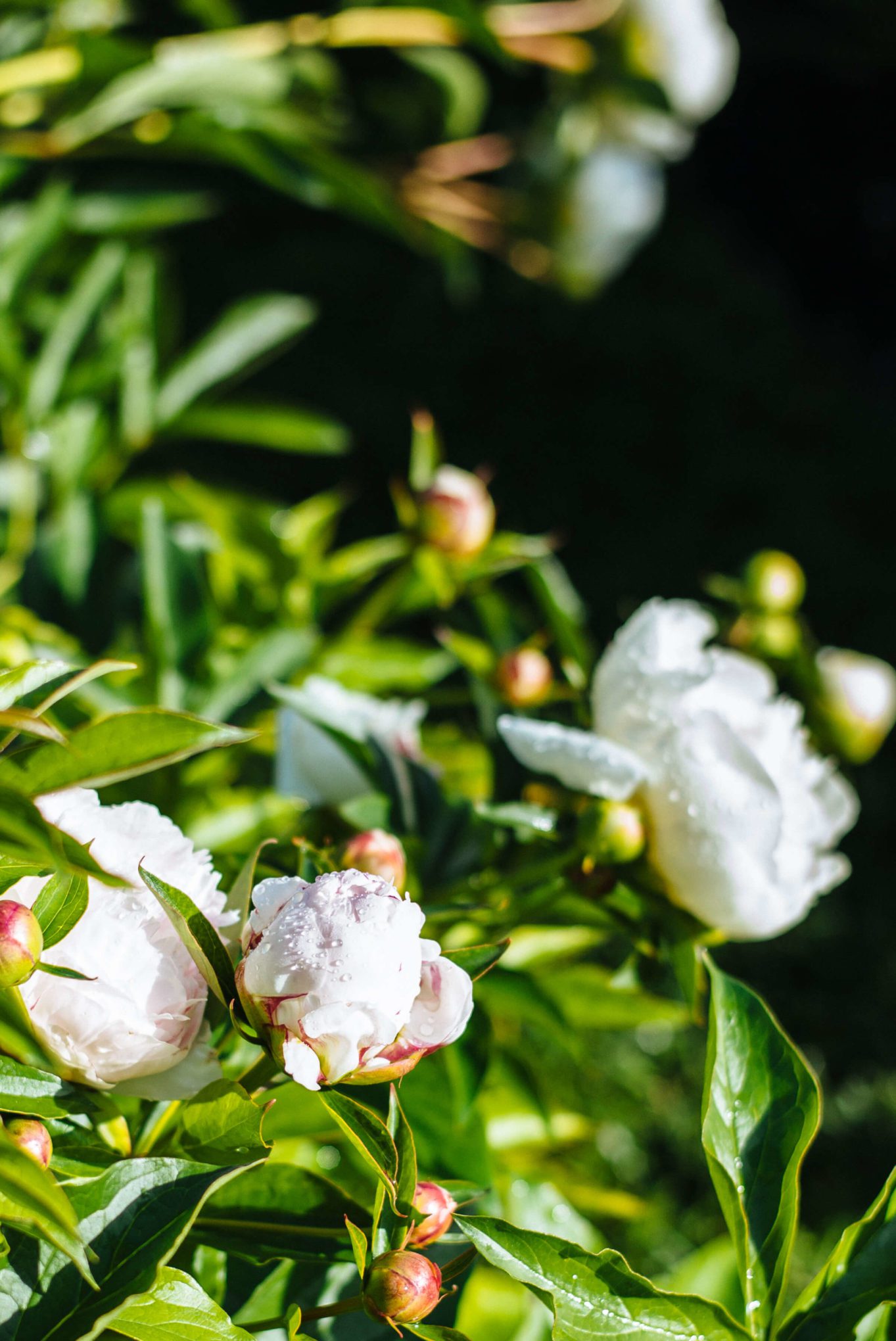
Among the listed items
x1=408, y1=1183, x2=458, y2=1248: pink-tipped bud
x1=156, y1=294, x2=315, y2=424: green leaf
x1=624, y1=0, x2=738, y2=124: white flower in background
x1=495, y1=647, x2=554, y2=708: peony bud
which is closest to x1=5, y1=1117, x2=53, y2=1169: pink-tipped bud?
x1=408, y1=1183, x2=458, y2=1248: pink-tipped bud

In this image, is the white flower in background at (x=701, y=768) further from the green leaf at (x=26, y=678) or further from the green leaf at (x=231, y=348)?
the green leaf at (x=231, y=348)

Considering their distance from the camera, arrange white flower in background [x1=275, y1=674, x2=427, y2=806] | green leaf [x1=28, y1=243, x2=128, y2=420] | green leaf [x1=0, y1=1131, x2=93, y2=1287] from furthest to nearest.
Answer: green leaf [x1=28, y1=243, x2=128, y2=420] → white flower in background [x1=275, y1=674, x2=427, y2=806] → green leaf [x1=0, y1=1131, x2=93, y2=1287]

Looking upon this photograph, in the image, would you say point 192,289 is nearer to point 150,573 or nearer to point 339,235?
point 339,235

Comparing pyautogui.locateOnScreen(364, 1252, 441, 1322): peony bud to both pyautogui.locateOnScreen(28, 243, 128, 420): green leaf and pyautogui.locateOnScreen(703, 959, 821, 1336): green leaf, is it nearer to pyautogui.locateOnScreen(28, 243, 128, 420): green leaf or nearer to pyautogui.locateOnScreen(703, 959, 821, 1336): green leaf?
pyautogui.locateOnScreen(703, 959, 821, 1336): green leaf

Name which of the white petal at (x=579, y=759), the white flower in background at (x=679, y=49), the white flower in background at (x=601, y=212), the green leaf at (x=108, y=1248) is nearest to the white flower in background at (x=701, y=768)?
the white petal at (x=579, y=759)

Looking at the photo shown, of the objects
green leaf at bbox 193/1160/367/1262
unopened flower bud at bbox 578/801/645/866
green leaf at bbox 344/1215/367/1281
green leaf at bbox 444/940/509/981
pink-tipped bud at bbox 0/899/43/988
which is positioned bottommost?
green leaf at bbox 193/1160/367/1262

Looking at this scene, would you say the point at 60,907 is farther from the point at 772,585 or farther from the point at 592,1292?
the point at 772,585

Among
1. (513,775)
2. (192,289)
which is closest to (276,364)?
(192,289)
